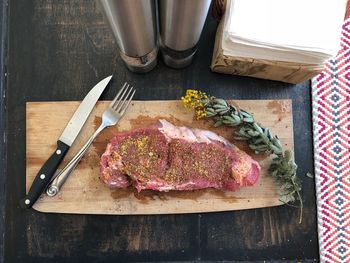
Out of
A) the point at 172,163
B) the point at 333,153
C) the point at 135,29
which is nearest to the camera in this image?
the point at 135,29

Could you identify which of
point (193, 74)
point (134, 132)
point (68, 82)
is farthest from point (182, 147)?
point (68, 82)

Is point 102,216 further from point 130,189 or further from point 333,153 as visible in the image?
point 333,153

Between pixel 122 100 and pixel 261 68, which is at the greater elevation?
pixel 261 68

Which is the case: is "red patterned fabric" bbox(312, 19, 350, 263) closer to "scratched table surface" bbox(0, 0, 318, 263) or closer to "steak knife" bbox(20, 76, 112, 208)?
"scratched table surface" bbox(0, 0, 318, 263)

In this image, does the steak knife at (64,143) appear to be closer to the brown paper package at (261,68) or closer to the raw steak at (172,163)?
the raw steak at (172,163)

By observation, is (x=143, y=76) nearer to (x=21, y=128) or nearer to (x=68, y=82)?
(x=68, y=82)

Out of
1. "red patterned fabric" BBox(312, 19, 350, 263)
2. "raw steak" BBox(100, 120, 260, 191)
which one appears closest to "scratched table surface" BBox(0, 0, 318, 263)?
"red patterned fabric" BBox(312, 19, 350, 263)

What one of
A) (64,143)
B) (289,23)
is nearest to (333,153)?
(289,23)
